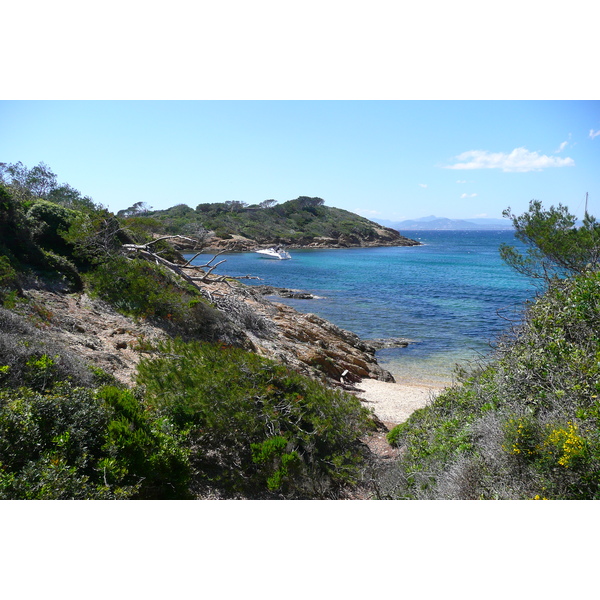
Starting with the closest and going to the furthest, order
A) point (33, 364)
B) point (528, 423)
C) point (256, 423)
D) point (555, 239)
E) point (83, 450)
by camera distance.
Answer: point (83, 450) < point (528, 423) < point (33, 364) < point (256, 423) < point (555, 239)

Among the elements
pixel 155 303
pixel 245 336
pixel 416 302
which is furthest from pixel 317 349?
pixel 416 302

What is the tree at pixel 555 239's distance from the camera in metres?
10.9

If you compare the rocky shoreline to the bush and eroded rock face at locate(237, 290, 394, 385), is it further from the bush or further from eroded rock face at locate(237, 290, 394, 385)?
the bush

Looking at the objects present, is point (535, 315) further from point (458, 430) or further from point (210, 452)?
point (210, 452)

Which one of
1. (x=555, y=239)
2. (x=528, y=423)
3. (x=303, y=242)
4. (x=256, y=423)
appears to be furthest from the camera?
(x=303, y=242)

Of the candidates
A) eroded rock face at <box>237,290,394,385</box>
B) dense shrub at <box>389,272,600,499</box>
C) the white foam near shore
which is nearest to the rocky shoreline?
eroded rock face at <box>237,290,394,385</box>

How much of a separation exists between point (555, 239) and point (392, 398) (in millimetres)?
6291

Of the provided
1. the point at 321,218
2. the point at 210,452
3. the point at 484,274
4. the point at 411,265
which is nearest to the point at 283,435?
the point at 210,452

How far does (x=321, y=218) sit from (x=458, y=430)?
10331 centimetres

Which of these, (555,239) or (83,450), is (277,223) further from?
(83,450)

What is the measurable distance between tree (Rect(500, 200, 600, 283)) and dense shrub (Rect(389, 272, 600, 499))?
4.70 metres

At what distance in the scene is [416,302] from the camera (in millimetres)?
30984

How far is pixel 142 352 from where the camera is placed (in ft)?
30.8

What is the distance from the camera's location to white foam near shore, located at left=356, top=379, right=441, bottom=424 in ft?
35.9
